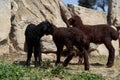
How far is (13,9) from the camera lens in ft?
45.6

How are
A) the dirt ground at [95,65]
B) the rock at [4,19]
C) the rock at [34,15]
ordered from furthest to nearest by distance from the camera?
the rock at [34,15] → the rock at [4,19] → the dirt ground at [95,65]

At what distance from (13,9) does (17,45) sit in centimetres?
117

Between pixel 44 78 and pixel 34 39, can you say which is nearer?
pixel 44 78

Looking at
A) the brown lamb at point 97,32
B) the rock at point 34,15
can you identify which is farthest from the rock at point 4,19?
the brown lamb at point 97,32

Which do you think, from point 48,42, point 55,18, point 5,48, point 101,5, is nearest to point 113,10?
point 55,18

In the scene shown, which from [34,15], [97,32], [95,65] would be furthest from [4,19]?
[95,65]

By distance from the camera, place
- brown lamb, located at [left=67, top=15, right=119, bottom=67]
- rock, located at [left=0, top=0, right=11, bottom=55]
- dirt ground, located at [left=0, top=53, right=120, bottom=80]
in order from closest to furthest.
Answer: dirt ground, located at [left=0, top=53, right=120, bottom=80]
brown lamb, located at [left=67, top=15, right=119, bottom=67]
rock, located at [left=0, top=0, right=11, bottom=55]

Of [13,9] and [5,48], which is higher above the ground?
[13,9]

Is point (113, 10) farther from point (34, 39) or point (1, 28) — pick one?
point (34, 39)

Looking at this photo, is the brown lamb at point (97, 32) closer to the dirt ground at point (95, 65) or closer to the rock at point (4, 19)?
the dirt ground at point (95, 65)

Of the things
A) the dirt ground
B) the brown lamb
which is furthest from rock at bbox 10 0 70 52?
the brown lamb

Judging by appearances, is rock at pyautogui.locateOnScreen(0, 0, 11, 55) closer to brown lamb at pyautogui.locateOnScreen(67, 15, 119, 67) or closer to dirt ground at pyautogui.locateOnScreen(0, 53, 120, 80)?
dirt ground at pyautogui.locateOnScreen(0, 53, 120, 80)

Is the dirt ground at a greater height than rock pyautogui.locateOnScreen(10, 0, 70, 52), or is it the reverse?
rock pyautogui.locateOnScreen(10, 0, 70, 52)

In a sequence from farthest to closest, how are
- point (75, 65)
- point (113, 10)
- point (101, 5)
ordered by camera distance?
1. point (101, 5)
2. point (113, 10)
3. point (75, 65)
